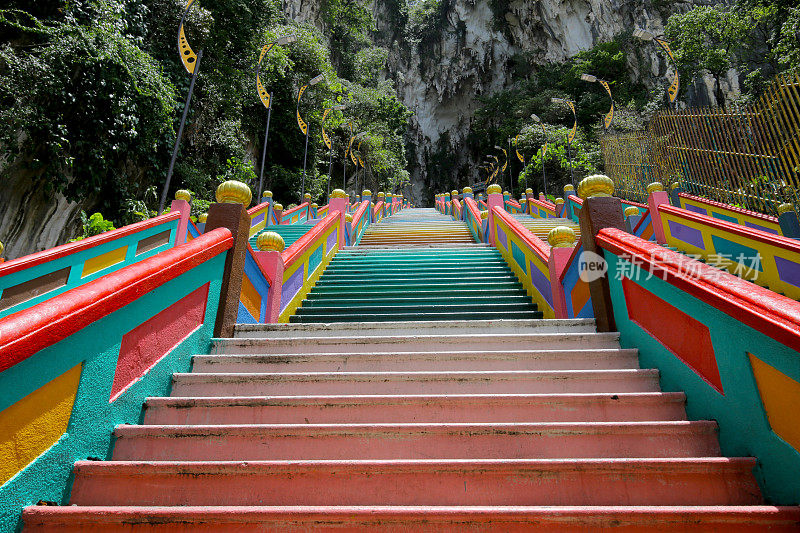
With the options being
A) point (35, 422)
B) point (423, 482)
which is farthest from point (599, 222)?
point (35, 422)

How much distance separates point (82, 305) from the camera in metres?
1.75

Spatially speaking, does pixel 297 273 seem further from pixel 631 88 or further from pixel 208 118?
pixel 631 88

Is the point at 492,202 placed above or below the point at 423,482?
above

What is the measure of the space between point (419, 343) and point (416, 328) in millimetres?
379

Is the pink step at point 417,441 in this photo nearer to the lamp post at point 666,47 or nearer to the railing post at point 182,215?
the railing post at point 182,215

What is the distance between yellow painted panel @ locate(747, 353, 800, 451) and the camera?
1.52 metres

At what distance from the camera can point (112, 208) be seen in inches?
391

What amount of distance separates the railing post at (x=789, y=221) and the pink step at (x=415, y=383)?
4480 millimetres

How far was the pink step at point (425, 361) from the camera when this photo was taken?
2586 millimetres

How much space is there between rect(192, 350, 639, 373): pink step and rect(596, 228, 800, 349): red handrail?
637 mm

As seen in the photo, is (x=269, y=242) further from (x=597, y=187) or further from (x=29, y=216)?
(x=29, y=216)

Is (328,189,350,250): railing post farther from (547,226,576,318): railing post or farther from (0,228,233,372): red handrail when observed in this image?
(0,228,233,372): red handrail

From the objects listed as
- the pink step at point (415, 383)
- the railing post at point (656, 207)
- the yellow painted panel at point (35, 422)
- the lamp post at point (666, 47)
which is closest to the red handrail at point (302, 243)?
the pink step at point (415, 383)

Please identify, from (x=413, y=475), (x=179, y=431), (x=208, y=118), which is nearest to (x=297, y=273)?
(x=179, y=431)
